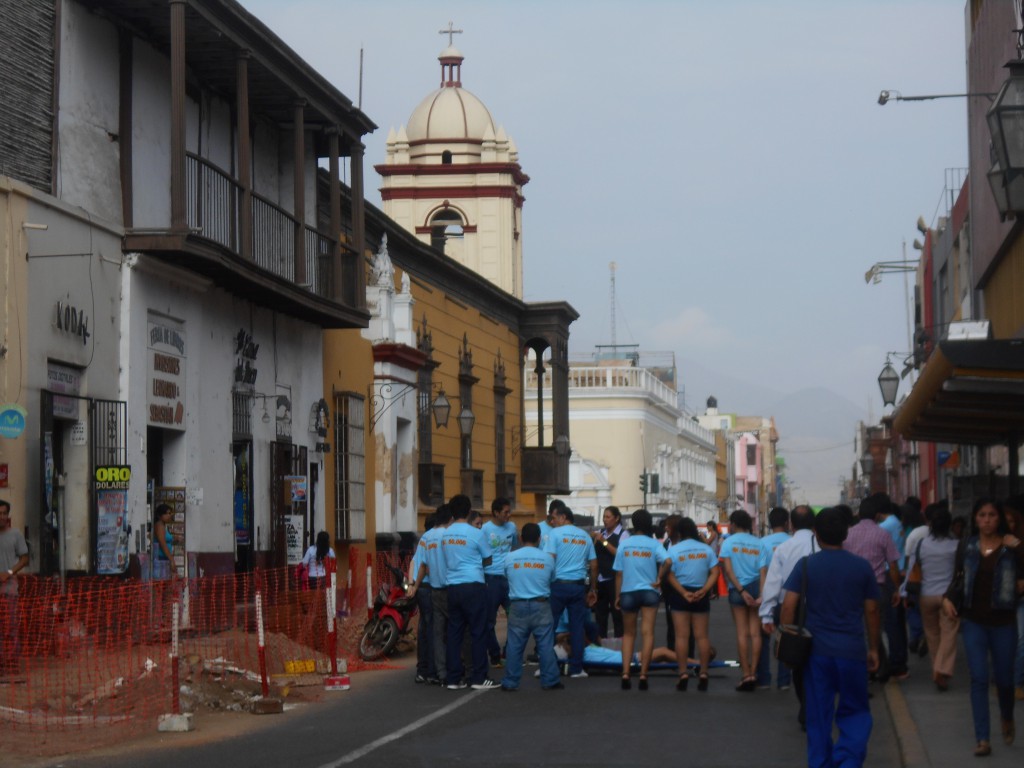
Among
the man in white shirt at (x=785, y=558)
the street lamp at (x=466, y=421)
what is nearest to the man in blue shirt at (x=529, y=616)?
the man in white shirt at (x=785, y=558)

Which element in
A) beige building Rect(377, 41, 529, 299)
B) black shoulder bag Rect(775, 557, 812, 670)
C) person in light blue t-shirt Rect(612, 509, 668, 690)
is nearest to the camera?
black shoulder bag Rect(775, 557, 812, 670)

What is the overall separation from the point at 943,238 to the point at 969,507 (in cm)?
2096

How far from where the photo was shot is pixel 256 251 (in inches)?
895

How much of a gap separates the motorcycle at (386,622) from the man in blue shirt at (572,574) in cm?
282

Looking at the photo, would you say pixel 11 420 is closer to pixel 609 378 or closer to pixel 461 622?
pixel 461 622

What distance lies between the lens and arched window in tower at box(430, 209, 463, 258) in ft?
164

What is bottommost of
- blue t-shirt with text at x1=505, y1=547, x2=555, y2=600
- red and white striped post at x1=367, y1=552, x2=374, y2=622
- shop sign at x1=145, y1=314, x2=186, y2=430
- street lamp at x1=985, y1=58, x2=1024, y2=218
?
red and white striped post at x1=367, y1=552, x2=374, y2=622

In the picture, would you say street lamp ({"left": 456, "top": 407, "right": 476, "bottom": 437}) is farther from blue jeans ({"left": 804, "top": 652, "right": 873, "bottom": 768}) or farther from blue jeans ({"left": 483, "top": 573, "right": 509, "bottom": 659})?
blue jeans ({"left": 804, "top": 652, "right": 873, "bottom": 768})

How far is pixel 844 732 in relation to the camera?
1004 centimetres

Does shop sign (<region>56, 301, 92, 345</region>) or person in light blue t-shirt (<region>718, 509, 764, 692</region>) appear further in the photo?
shop sign (<region>56, 301, 92, 345</region>)

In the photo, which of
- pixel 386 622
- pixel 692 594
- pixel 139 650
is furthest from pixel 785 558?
pixel 386 622

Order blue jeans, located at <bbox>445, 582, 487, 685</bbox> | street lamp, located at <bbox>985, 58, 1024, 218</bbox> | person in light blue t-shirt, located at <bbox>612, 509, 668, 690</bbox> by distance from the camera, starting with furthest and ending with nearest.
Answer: blue jeans, located at <bbox>445, 582, 487, 685</bbox> < person in light blue t-shirt, located at <bbox>612, 509, 668, 690</bbox> < street lamp, located at <bbox>985, 58, 1024, 218</bbox>

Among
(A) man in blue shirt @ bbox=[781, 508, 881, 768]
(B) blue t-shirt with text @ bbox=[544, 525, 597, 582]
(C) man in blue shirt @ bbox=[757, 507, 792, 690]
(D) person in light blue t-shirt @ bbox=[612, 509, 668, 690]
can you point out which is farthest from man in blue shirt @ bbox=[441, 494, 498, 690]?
(A) man in blue shirt @ bbox=[781, 508, 881, 768]

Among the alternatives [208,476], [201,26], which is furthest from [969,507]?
[201,26]
